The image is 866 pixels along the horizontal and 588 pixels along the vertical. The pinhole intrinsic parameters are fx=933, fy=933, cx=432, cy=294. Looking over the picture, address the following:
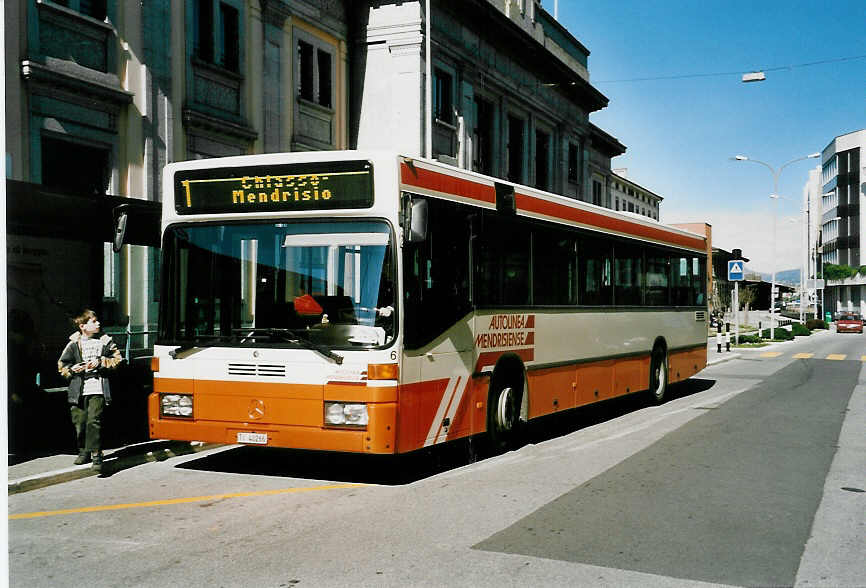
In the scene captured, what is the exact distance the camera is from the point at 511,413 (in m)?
10.9

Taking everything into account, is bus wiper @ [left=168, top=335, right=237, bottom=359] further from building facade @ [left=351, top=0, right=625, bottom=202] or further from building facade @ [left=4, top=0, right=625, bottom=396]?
building facade @ [left=351, top=0, right=625, bottom=202]

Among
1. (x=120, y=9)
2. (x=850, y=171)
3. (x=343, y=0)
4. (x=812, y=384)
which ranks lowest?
(x=812, y=384)

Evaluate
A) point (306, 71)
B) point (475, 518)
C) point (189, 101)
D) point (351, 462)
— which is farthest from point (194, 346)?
point (306, 71)

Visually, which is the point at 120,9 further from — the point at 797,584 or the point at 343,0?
the point at 797,584

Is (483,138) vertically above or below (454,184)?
above

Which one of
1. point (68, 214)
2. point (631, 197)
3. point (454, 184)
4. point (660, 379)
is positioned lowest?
point (660, 379)

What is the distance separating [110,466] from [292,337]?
273cm

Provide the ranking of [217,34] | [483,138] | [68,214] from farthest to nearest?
[483,138] < [217,34] < [68,214]

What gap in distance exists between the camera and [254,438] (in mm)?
8711

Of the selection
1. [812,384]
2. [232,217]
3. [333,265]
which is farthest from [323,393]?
[812,384]

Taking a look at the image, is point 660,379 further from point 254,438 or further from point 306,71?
point 306,71

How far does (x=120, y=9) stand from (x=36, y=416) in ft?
27.2

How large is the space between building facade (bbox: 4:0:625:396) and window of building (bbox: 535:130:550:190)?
92.0 inches

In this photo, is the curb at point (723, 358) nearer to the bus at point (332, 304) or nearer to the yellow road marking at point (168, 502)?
the bus at point (332, 304)
